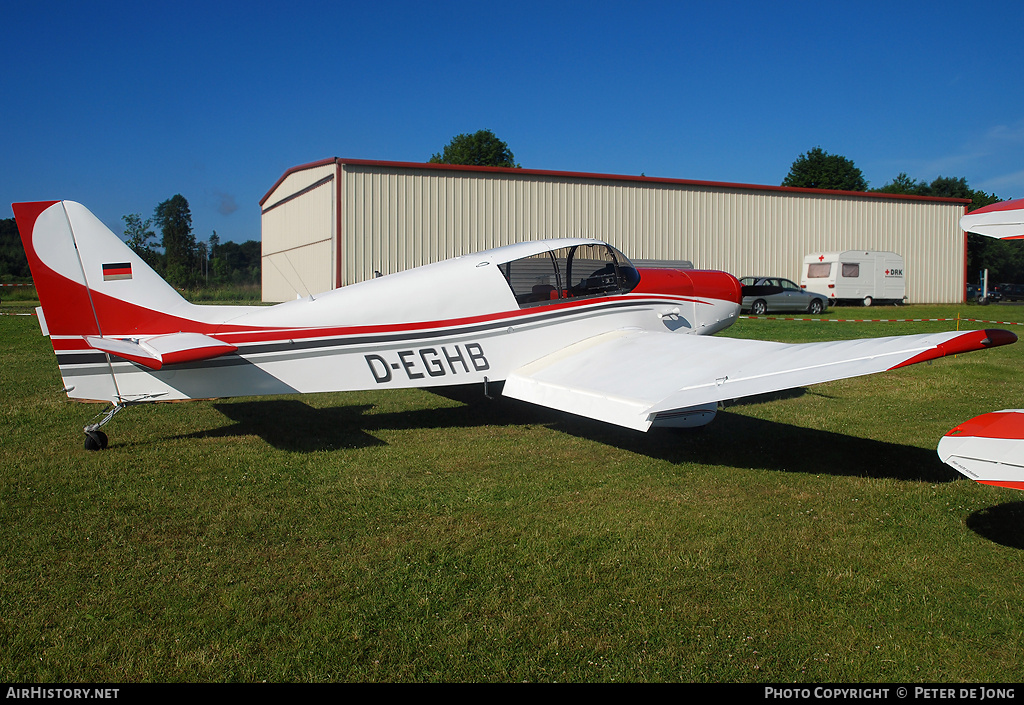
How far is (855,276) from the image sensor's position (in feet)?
97.3

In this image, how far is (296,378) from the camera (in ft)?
20.4

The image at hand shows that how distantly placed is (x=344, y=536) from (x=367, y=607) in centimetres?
96

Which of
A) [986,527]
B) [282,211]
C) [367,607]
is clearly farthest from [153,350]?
[282,211]

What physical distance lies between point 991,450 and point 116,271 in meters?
6.78

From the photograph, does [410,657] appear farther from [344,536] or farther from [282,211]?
[282,211]

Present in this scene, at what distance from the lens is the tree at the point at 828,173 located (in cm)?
7094

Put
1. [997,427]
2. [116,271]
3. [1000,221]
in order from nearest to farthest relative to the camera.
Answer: [997,427], [1000,221], [116,271]

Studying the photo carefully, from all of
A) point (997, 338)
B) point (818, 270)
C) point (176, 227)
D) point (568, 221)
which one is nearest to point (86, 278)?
point (997, 338)

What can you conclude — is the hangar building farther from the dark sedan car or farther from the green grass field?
the green grass field

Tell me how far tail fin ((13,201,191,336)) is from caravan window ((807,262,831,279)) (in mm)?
29221

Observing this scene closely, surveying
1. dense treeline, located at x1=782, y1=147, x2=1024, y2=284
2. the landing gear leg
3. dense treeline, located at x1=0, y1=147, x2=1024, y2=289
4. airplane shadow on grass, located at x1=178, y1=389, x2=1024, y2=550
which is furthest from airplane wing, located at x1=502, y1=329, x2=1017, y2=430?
dense treeline, located at x1=782, y1=147, x2=1024, y2=284

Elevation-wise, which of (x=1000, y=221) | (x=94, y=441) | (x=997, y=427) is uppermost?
(x=1000, y=221)

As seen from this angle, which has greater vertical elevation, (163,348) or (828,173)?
(828,173)

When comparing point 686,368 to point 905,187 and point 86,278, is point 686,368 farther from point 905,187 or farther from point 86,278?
point 905,187
